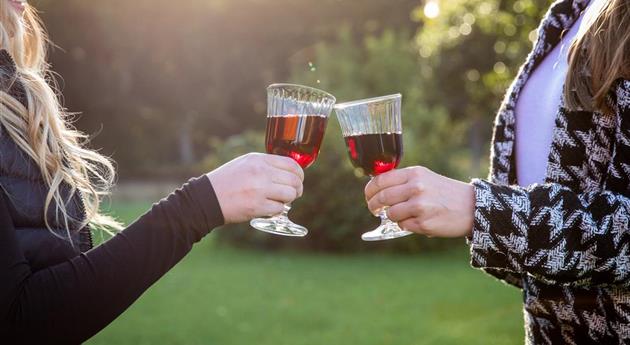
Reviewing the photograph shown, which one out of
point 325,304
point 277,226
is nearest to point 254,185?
point 277,226

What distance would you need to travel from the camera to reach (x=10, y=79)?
199 centimetres

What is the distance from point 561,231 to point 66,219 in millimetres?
1447

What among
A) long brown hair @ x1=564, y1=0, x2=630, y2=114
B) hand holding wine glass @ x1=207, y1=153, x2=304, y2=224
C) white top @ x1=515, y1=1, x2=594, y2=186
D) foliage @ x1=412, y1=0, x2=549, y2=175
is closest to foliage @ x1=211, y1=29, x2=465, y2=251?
foliage @ x1=412, y1=0, x2=549, y2=175

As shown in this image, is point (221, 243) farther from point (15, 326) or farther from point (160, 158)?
point (160, 158)

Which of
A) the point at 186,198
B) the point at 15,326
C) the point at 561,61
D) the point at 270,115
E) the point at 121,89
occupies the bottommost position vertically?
the point at 15,326

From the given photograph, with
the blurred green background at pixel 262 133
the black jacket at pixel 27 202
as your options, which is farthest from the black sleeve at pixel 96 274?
the blurred green background at pixel 262 133

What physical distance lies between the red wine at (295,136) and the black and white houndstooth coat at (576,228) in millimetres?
620

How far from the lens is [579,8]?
2320 millimetres

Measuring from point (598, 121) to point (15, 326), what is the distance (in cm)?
172

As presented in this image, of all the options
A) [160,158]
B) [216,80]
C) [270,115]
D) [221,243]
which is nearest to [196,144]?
[160,158]

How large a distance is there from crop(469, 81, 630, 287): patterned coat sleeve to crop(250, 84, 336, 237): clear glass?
0.65 m

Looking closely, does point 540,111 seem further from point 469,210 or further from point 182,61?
point 182,61

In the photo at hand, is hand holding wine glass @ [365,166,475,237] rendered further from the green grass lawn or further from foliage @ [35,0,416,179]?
foliage @ [35,0,416,179]

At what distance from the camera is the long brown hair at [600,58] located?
1.86m
